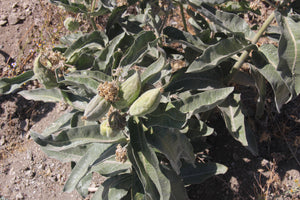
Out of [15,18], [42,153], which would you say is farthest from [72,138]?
[15,18]

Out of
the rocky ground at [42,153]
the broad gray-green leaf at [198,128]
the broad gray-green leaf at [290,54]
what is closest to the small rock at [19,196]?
the rocky ground at [42,153]

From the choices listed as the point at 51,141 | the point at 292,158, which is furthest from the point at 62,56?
the point at 292,158

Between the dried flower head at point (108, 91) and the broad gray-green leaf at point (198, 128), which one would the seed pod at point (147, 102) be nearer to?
the dried flower head at point (108, 91)

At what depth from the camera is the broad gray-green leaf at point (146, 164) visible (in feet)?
5.14

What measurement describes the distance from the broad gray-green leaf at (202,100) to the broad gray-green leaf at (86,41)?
32.9 inches

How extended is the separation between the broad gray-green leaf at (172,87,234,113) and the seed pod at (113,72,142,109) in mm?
333

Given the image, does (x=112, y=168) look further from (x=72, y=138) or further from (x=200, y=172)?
(x=200, y=172)

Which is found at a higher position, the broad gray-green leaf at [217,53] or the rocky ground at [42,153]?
the broad gray-green leaf at [217,53]

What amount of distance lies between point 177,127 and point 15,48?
3311 mm

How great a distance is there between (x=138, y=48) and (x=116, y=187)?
1.00 m

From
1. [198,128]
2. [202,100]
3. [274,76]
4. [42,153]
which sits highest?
[274,76]

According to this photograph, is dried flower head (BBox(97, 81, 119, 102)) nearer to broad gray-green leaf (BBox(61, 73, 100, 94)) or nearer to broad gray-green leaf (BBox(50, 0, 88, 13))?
broad gray-green leaf (BBox(61, 73, 100, 94))

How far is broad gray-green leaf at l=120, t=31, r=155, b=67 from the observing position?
180cm

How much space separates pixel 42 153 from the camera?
11.3 ft
